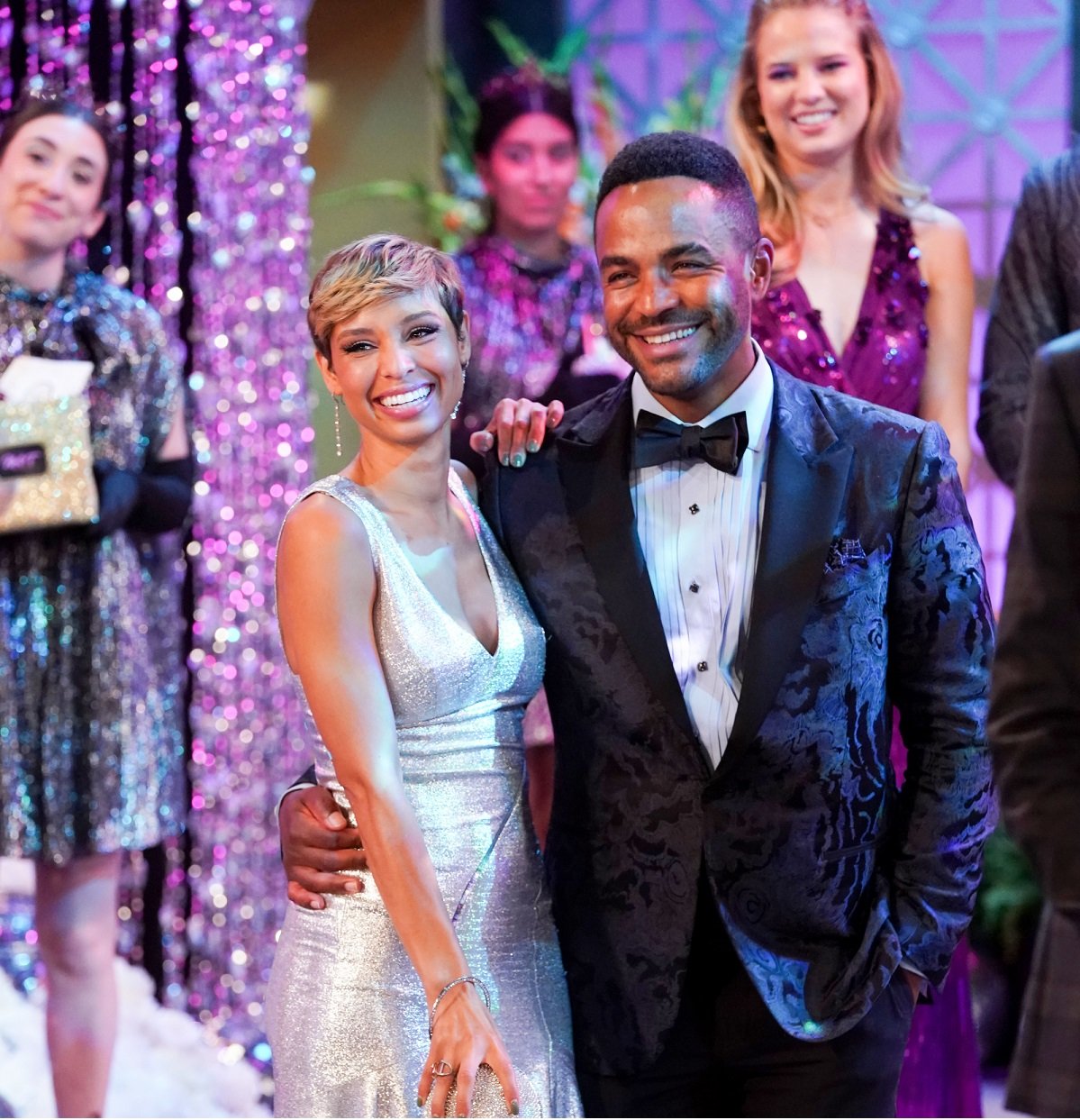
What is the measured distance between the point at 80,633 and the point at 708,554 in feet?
5.81

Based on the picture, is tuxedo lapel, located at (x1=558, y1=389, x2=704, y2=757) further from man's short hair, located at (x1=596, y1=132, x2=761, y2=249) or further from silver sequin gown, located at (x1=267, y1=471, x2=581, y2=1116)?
man's short hair, located at (x1=596, y1=132, x2=761, y2=249)

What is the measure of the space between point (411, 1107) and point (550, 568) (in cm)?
68

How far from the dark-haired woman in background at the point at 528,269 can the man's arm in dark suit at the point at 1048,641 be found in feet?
7.88

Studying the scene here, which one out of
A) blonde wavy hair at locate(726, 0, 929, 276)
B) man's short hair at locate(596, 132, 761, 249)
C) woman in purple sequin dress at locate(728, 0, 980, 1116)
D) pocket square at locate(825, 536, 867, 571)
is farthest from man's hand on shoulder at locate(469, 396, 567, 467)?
blonde wavy hair at locate(726, 0, 929, 276)

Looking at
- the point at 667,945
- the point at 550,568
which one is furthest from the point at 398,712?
the point at 667,945

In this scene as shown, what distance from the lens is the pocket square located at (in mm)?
2055

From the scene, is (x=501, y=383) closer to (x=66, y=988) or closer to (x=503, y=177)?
(x=503, y=177)

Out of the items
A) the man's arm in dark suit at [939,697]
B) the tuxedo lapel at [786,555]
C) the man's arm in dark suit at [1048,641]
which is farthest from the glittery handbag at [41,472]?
the man's arm in dark suit at [1048,641]

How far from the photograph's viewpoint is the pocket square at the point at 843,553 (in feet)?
6.74

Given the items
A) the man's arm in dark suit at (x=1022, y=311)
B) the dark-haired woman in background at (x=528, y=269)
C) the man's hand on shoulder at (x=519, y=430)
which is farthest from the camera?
the dark-haired woman in background at (x=528, y=269)

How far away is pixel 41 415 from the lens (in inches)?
132

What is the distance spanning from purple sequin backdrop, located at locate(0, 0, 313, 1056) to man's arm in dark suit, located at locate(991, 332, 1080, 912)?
9.62ft

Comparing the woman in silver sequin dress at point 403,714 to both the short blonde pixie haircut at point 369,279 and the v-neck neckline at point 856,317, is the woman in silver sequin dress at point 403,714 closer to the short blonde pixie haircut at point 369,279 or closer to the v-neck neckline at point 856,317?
the short blonde pixie haircut at point 369,279

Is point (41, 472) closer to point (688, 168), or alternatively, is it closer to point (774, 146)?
point (774, 146)
